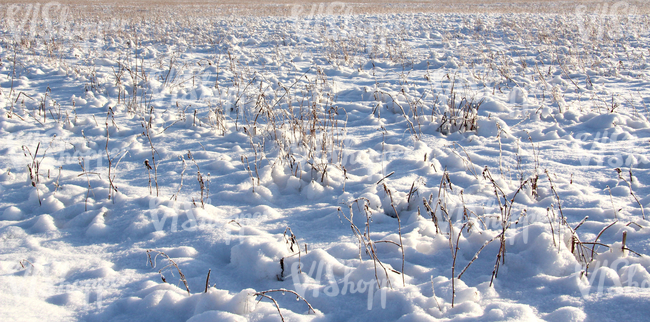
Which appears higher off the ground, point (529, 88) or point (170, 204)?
point (529, 88)

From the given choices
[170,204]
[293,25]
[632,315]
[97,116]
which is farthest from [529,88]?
[293,25]

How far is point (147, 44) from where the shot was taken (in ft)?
33.6

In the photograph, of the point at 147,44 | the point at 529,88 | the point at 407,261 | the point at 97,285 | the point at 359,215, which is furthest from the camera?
the point at 147,44

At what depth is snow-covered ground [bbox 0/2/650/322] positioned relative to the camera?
6.30 ft

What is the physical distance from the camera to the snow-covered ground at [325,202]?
75.6 inches

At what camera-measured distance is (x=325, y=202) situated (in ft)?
10.1

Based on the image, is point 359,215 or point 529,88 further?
point 529,88

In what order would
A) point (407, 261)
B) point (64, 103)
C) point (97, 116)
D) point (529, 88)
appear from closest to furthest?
point (407, 261) < point (97, 116) < point (64, 103) < point (529, 88)

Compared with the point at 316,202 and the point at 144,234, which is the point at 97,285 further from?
the point at 316,202

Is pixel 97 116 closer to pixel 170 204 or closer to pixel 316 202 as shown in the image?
pixel 170 204

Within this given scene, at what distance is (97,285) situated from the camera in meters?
2.05

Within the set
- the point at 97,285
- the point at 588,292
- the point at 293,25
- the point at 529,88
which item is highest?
the point at 293,25

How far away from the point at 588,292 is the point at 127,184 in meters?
3.23

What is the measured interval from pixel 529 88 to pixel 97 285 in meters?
6.26
